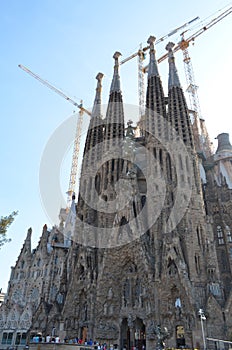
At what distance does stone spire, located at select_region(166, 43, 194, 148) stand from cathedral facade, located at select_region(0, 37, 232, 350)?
14 cm

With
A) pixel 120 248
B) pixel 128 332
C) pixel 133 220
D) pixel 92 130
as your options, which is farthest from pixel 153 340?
pixel 92 130

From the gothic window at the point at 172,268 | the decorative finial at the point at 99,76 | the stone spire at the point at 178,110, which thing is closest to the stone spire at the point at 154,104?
the stone spire at the point at 178,110

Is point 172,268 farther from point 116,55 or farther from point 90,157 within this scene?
point 116,55

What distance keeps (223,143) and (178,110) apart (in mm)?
14337

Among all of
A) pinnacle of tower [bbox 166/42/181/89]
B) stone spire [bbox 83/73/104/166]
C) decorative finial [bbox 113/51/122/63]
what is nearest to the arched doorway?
stone spire [bbox 83/73/104/166]

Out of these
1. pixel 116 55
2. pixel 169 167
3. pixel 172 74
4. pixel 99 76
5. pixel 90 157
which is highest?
pixel 116 55

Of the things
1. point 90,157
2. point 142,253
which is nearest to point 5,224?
point 142,253

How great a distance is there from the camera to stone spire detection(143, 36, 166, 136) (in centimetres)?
4023

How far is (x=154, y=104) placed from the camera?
4319 centimetres

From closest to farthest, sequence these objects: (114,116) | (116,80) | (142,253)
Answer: (142,253) → (114,116) → (116,80)

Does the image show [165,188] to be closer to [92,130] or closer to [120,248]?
[120,248]

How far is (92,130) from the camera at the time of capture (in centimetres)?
4872

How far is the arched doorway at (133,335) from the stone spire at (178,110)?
20.1 m

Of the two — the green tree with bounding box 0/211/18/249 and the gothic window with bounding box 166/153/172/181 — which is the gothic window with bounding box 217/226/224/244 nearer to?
the gothic window with bounding box 166/153/172/181
